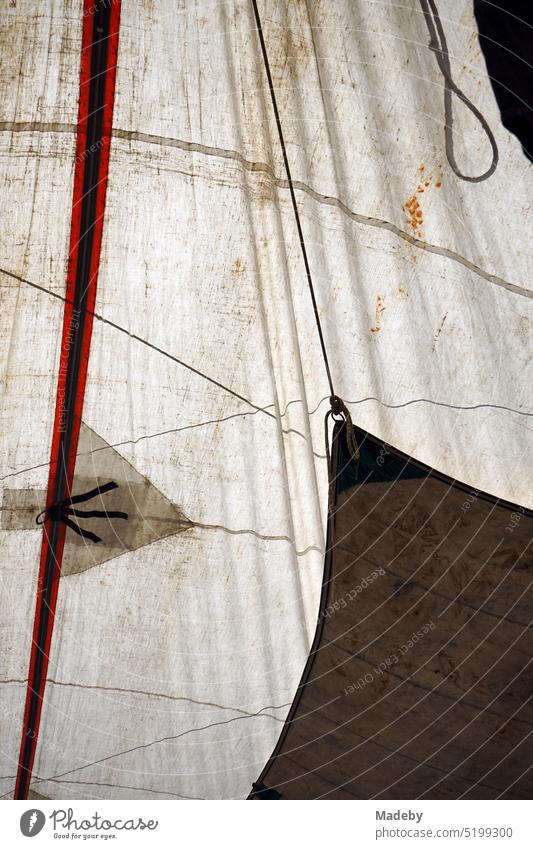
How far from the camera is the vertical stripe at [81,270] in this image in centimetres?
92

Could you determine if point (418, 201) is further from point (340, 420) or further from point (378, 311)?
point (340, 420)

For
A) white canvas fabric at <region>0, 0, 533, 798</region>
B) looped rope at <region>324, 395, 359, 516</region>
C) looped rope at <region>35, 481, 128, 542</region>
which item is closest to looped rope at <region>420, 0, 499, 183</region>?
white canvas fabric at <region>0, 0, 533, 798</region>

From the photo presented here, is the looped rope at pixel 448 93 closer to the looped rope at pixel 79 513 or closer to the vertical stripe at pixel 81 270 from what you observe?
the vertical stripe at pixel 81 270

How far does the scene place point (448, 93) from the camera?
0.95m

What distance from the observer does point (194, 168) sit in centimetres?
95

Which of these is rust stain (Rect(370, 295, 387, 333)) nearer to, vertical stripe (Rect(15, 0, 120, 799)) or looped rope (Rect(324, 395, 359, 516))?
looped rope (Rect(324, 395, 359, 516))

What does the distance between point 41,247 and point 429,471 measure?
24.4 inches

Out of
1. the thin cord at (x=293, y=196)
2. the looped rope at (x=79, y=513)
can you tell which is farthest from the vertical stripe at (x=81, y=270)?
the thin cord at (x=293, y=196)

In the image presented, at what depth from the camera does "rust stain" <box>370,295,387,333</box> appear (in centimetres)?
97

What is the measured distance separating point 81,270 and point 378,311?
414 millimetres

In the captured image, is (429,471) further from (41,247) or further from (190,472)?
(41,247)
